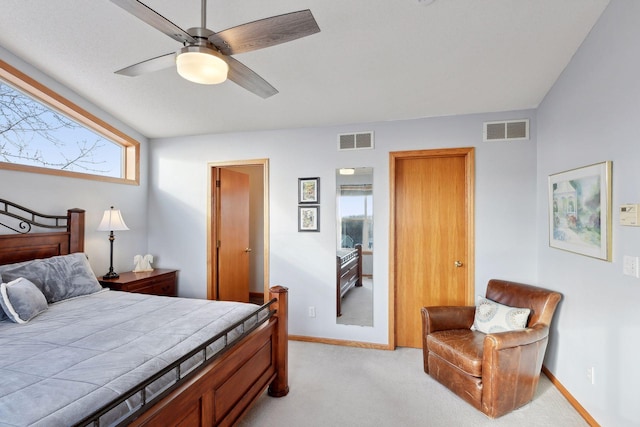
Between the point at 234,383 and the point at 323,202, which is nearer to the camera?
the point at 234,383

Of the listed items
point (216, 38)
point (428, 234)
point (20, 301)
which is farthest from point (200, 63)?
point (428, 234)

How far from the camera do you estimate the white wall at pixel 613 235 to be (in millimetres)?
1785

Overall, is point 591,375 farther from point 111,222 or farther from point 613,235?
point 111,222

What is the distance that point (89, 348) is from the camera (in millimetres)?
1638

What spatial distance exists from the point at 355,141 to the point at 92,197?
3044 mm

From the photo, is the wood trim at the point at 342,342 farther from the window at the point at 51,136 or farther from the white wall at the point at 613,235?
the window at the point at 51,136

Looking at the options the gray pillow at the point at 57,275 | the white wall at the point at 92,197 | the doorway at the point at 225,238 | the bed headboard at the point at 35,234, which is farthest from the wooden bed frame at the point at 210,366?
→ the doorway at the point at 225,238

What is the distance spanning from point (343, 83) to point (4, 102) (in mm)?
3093

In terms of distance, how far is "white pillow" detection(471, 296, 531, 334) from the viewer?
2549 mm

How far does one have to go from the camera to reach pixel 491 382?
7.28 feet

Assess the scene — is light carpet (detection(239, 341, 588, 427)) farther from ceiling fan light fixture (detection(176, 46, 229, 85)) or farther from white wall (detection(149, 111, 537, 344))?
ceiling fan light fixture (detection(176, 46, 229, 85))

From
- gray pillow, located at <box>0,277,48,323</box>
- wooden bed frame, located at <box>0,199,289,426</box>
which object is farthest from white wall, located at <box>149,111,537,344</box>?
gray pillow, located at <box>0,277,48,323</box>

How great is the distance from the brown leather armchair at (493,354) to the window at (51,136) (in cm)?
393

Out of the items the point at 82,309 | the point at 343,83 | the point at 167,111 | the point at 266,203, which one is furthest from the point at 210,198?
the point at 343,83
